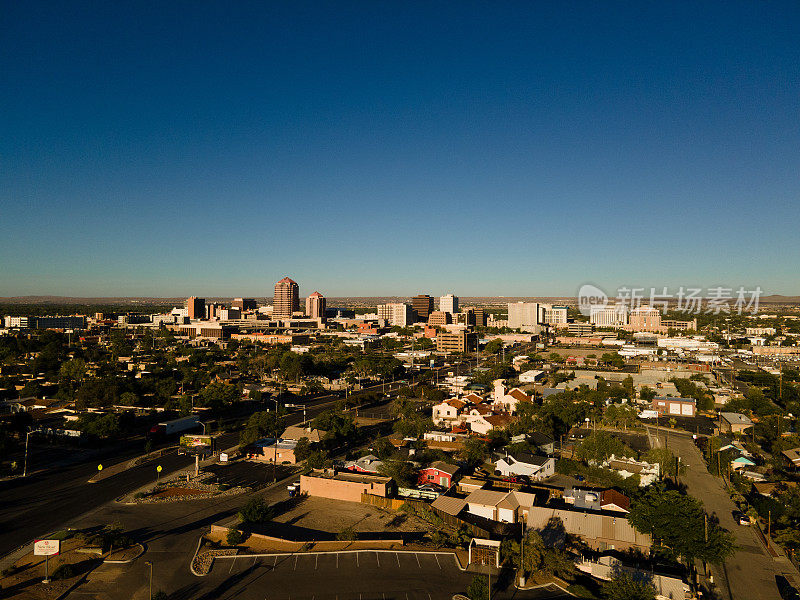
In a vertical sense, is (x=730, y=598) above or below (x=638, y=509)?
below

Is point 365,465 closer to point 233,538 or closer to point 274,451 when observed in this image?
point 274,451

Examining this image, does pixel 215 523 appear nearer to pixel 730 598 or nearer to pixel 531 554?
pixel 531 554

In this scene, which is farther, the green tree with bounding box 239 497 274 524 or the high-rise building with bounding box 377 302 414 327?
the high-rise building with bounding box 377 302 414 327

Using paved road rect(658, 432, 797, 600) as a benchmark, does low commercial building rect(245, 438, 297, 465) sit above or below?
above

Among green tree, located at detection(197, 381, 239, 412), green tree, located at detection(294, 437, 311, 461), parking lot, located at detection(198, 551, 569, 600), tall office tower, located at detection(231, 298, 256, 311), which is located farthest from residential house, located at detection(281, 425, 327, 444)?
tall office tower, located at detection(231, 298, 256, 311)

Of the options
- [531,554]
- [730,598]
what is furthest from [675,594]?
[531,554]

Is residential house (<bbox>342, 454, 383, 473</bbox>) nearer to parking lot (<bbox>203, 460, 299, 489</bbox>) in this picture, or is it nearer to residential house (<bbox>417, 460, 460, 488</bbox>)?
residential house (<bbox>417, 460, 460, 488</bbox>)
